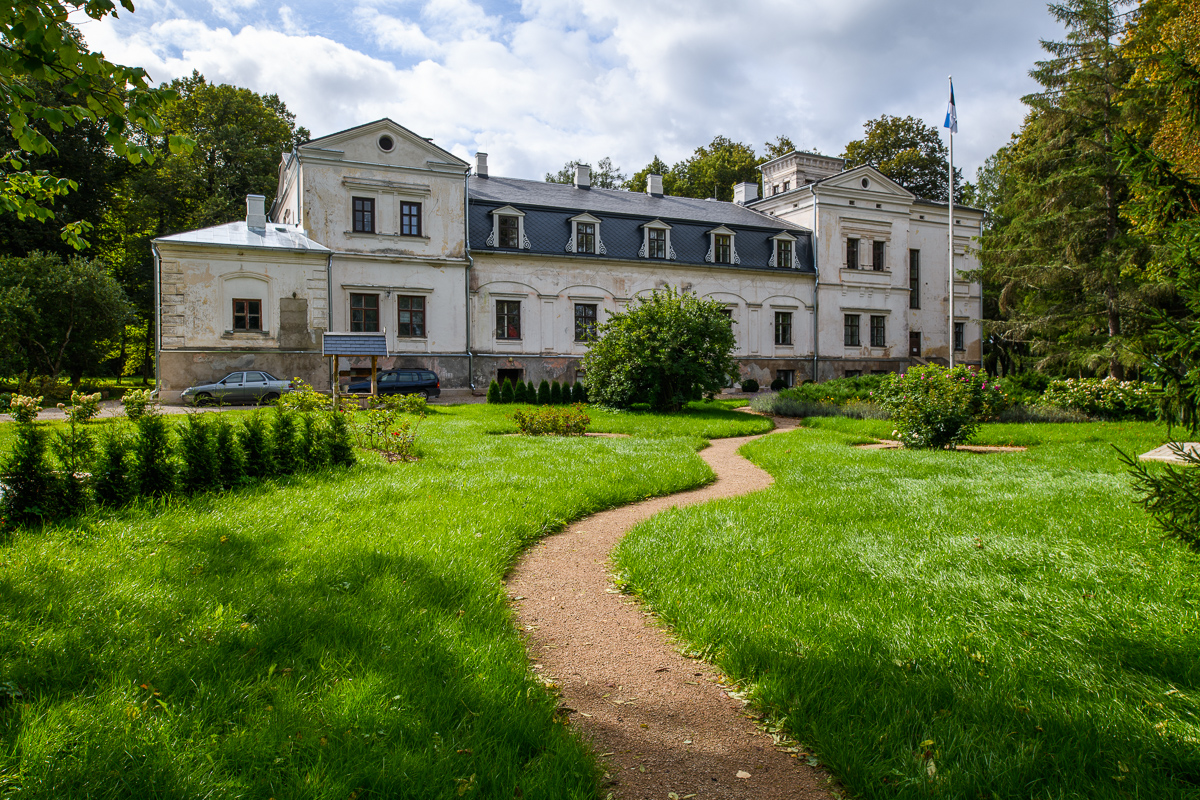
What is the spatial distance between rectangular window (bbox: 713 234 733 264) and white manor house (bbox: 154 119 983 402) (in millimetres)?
93

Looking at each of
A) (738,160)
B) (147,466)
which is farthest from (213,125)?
(147,466)

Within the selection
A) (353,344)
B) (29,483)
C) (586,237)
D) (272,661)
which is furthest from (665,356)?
(272,661)

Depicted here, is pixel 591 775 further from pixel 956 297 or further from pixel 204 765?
pixel 956 297

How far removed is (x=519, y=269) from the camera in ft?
93.0

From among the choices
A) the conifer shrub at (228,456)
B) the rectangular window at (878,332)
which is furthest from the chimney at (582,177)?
the conifer shrub at (228,456)

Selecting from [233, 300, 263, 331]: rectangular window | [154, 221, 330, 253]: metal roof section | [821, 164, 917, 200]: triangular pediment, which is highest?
[821, 164, 917, 200]: triangular pediment

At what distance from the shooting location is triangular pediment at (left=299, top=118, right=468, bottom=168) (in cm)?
2533

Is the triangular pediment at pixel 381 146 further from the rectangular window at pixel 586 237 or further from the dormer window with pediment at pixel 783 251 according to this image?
the dormer window with pediment at pixel 783 251

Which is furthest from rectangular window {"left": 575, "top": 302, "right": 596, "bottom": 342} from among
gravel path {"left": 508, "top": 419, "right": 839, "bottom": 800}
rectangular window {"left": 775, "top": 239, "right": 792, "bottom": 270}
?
gravel path {"left": 508, "top": 419, "right": 839, "bottom": 800}

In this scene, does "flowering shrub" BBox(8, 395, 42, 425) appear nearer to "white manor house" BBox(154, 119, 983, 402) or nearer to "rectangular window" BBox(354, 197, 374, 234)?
"white manor house" BBox(154, 119, 983, 402)

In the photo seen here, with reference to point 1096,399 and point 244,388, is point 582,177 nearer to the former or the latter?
point 244,388

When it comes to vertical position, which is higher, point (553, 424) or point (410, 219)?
point (410, 219)

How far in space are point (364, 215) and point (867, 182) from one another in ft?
77.6

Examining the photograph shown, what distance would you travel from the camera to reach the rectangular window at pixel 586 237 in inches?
1161
